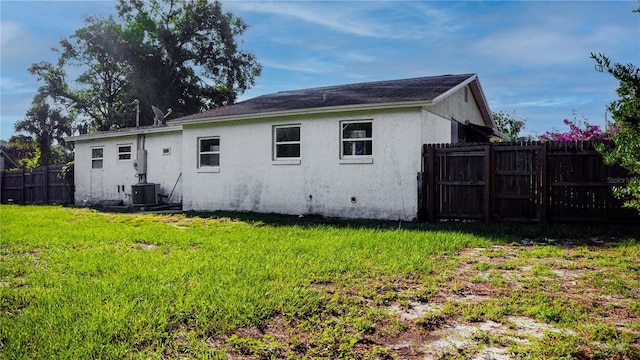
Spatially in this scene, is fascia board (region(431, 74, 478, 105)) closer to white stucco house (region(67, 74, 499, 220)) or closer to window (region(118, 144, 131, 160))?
white stucco house (region(67, 74, 499, 220))

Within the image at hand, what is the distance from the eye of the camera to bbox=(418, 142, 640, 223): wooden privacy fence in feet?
31.4

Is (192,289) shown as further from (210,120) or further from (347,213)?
(210,120)

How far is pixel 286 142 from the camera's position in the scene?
44.3 feet

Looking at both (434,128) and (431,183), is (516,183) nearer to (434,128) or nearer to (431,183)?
(431,183)

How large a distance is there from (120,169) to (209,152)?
619cm

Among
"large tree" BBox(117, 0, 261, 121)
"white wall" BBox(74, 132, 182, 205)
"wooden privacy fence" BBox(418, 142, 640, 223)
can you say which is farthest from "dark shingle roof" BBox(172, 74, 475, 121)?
"large tree" BBox(117, 0, 261, 121)

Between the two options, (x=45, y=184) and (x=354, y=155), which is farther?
(x=45, y=184)

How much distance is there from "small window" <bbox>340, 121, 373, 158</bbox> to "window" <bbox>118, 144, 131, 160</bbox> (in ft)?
36.2

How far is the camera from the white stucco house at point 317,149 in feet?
38.2

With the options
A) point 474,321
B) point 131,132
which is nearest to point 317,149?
point 474,321

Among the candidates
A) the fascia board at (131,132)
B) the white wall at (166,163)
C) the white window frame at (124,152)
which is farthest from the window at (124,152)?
the white wall at (166,163)

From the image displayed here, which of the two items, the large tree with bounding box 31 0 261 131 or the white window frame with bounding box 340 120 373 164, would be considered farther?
the large tree with bounding box 31 0 261 131

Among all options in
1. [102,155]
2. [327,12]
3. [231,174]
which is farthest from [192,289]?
[102,155]

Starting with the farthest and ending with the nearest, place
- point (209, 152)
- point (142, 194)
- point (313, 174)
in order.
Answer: point (142, 194) < point (209, 152) < point (313, 174)
